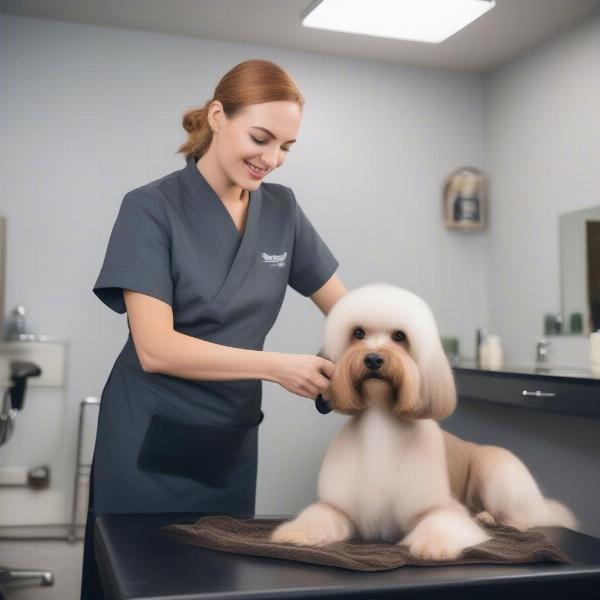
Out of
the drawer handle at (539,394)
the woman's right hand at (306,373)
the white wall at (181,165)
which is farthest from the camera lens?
the white wall at (181,165)

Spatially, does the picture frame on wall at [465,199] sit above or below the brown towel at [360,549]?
above

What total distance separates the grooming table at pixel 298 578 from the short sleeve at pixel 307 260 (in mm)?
828

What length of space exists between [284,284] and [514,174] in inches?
116

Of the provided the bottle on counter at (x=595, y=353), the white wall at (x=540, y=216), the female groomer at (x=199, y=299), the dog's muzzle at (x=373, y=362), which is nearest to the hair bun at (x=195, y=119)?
the female groomer at (x=199, y=299)

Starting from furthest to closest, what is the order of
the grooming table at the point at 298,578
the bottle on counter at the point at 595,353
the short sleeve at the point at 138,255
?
1. the bottle on counter at the point at 595,353
2. the short sleeve at the point at 138,255
3. the grooming table at the point at 298,578

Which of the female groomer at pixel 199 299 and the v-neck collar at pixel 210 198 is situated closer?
the female groomer at pixel 199 299

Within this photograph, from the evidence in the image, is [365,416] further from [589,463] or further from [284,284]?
[589,463]

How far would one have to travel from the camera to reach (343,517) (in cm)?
125

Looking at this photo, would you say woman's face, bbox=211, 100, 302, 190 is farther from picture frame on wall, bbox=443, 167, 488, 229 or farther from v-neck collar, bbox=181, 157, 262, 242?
picture frame on wall, bbox=443, 167, 488, 229

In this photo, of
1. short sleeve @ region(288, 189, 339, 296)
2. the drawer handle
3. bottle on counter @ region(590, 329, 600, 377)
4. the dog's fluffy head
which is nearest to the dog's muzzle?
the dog's fluffy head

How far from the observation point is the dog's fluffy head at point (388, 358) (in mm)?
1217

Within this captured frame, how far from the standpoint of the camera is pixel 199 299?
1.66 metres

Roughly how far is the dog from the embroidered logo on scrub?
457 mm

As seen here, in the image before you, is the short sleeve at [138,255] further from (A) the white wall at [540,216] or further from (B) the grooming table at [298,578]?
(A) the white wall at [540,216]
